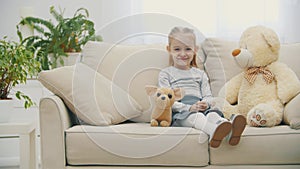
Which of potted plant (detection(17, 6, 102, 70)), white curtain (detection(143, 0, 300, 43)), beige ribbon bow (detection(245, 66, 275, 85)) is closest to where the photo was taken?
beige ribbon bow (detection(245, 66, 275, 85))

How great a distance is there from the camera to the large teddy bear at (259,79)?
7.54ft

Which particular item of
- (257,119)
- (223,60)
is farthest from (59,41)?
(257,119)

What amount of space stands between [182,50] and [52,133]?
2.78 feet

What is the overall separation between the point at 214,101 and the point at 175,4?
132cm

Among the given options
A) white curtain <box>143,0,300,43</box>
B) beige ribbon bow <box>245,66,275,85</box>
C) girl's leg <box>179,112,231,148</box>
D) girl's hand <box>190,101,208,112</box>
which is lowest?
girl's leg <box>179,112,231,148</box>

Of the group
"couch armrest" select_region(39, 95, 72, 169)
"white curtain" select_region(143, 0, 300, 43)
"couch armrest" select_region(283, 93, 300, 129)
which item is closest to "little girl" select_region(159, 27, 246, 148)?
"couch armrest" select_region(283, 93, 300, 129)

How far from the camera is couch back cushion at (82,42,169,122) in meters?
2.50

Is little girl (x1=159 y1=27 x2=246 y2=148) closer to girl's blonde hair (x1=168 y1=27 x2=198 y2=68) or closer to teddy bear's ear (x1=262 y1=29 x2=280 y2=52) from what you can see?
girl's blonde hair (x1=168 y1=27 x2=198 y2=68)

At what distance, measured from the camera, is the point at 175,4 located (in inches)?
137

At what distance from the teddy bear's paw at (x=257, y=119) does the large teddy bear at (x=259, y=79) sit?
0.04 meters

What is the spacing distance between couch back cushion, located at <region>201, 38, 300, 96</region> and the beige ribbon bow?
0.12 metres

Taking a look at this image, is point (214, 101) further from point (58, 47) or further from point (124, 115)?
point (58, 47)

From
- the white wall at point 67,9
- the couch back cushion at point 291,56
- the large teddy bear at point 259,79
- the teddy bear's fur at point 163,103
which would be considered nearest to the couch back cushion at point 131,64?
the teddy bear's fur at point 163,103

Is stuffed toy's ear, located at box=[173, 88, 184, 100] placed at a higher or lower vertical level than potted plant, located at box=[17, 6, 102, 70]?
lower
